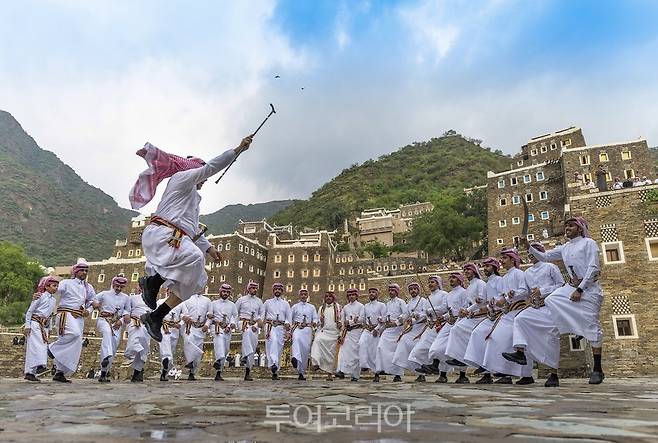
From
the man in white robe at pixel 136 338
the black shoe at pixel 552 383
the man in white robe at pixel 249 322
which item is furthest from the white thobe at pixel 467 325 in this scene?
the man in white robe at pixel 136 338

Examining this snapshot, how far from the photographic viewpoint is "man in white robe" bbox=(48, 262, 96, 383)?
28.1 ft

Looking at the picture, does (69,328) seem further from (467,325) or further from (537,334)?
(537,334)

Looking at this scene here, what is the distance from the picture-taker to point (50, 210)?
12094cm

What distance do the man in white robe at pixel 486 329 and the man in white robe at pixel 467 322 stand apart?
203 millimetres

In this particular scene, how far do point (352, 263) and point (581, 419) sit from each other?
5992 centimetres

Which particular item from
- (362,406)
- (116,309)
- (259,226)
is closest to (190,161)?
(362,406)

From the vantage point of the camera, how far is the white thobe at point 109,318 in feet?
31.7

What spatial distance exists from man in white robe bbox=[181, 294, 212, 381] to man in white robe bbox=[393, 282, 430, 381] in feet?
15.2

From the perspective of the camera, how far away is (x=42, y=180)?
434 feet

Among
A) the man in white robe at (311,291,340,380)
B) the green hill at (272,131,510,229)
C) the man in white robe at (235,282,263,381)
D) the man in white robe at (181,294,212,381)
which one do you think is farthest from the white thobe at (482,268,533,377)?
the green hill at (272,131,510,229)

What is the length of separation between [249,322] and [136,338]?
8.60ft

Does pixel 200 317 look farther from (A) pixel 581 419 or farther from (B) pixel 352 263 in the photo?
(B) pixel 352 263

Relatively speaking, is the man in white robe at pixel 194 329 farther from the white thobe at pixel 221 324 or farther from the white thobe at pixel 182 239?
the white thobe at pixel 182 239

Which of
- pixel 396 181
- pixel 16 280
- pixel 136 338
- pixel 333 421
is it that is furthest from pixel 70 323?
pixel 396 181
